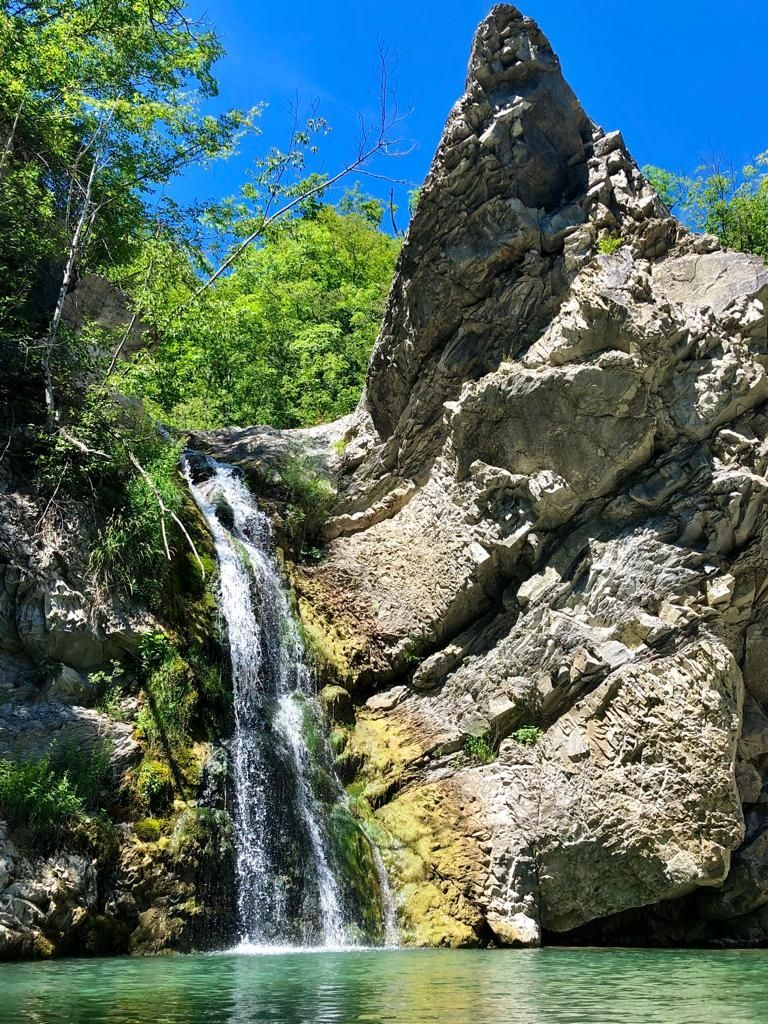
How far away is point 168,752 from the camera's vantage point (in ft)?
35.3

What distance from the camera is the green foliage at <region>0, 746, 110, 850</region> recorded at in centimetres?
919

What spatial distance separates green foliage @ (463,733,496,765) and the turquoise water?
3249 mm

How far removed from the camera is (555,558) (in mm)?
13062

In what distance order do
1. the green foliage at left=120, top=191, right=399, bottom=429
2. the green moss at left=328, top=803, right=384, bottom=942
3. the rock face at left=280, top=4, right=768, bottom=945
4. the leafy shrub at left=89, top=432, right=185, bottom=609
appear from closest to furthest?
1. the green moss at left=328, top=803, right=384, bottom=942
2. the rock face at left=280, top=4, right=768, bottom=945
3. the leafy shrub at left=89, top=432, right=185, bottom=609
4. the green foliage at left=120, top=191, right=399, bottom=429

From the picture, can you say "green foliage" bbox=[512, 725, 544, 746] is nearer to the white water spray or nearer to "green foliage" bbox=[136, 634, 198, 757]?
the white water spray

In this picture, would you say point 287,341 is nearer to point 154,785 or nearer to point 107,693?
point 107,693

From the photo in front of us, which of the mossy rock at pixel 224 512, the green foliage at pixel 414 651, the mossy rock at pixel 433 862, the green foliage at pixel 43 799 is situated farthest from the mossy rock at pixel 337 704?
the green foliage at pixel 43 799

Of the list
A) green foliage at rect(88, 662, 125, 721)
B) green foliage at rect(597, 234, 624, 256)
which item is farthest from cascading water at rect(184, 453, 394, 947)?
green foliage at rect(597, 234, 624, 256)

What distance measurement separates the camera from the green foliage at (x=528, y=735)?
40.0 ft

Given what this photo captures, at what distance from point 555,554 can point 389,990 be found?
25.7ft

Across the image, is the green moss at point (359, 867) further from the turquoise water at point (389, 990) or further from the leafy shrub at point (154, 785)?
the leafy shrub at point (154, 785)

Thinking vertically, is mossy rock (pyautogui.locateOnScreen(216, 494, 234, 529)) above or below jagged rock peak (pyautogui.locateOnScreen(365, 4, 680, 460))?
below

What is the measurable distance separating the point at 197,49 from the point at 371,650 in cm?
1338

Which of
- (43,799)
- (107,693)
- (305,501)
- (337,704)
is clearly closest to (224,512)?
(305,501)
